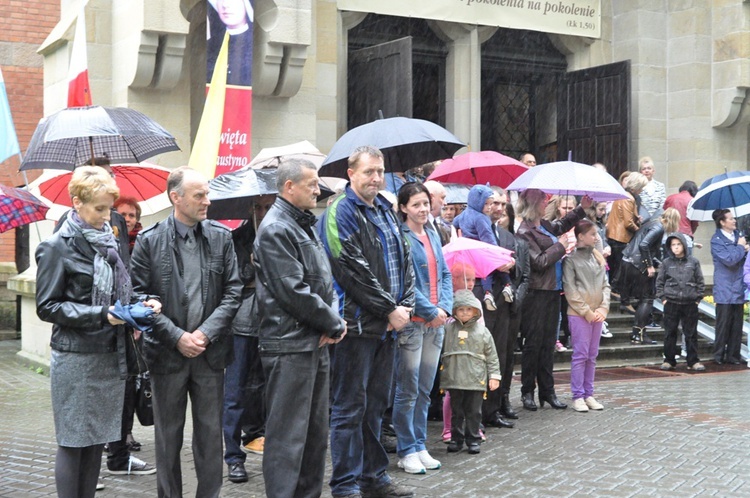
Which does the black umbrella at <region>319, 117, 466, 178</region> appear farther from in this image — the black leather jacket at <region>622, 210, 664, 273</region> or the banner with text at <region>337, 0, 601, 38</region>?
the banner with text at <region>337, 0, 601, 38</region>

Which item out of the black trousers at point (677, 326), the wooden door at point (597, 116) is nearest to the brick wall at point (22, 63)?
the wooden door at point (597, 116)

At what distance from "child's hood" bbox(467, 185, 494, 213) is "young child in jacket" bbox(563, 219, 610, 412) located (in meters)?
1.39

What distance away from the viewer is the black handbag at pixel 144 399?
574 centimetres

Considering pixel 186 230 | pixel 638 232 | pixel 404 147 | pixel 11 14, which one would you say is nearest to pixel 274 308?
pixel 186 230

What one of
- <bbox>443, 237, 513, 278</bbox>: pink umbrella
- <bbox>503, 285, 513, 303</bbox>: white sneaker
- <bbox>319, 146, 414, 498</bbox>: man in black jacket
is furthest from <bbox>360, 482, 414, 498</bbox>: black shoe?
<bbox>503, 285, 513, 303</bbox>: white sneaker

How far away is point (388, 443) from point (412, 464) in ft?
2.70

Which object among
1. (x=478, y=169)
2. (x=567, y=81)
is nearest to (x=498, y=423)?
(x=478, y=169)

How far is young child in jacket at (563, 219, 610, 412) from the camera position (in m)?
9.23

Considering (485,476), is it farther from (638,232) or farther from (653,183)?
(653,183)

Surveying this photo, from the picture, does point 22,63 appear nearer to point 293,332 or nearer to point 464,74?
point 464,74

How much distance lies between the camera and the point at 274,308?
17.9 feet

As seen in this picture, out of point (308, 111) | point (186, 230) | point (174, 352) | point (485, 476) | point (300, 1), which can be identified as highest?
point (300, 1)

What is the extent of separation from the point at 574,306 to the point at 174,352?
4.76 m

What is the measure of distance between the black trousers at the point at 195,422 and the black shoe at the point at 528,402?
14.2 feet
